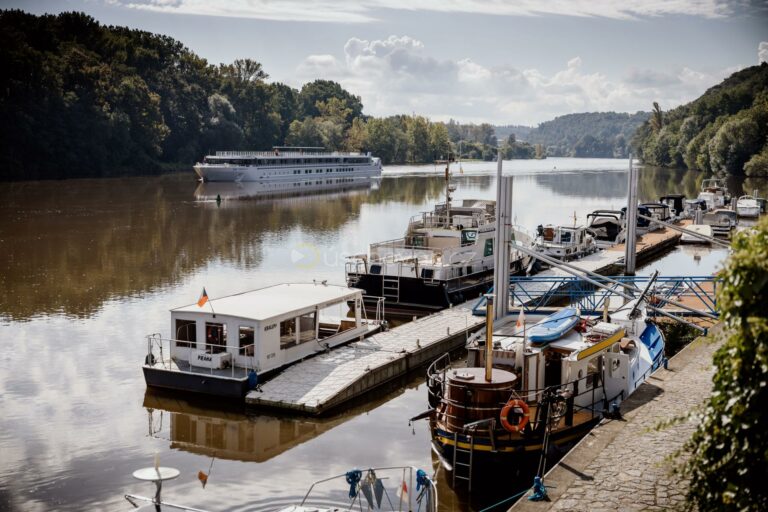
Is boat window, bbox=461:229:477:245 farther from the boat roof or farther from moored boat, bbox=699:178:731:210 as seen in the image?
moored boat, bbox=699:178:731:210

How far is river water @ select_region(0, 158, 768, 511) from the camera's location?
17953mm

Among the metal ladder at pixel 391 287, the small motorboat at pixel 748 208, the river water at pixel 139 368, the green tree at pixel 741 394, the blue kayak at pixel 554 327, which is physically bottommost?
the river water at pixel 139 368

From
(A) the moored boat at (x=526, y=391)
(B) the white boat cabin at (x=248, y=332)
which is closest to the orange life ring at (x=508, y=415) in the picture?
(A) the moored boat at (x=526, y=391)

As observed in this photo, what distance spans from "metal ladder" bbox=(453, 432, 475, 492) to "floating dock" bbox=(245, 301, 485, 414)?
502cm

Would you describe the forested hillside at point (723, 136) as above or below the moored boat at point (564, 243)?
above

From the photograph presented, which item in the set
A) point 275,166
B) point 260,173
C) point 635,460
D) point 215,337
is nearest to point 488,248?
point 215,337

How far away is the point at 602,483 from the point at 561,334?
5.47 meters

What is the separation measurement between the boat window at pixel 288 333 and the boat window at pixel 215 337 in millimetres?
1699

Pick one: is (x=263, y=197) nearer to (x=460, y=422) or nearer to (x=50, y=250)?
(x=50, y=250)

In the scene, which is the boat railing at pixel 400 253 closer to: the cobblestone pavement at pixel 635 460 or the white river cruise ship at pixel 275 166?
the cobblestone pavement at pixel 635 460

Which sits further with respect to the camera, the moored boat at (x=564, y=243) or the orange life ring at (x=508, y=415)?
the moored boat at (x=564, y=243)

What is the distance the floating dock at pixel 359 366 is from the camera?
21562mm

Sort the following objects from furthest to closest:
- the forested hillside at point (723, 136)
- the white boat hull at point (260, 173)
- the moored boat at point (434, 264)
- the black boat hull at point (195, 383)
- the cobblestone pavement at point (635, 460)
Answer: the forested hillside at point (723, 136) → the white boat hull at point (260, 173) → the moored boat at point (434, 264) → the black boat hull at point (195, 383) → the cobblestone pavement at point (635, 460)

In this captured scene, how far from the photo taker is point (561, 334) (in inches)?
781
